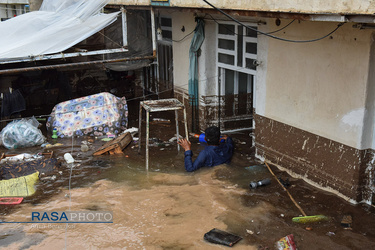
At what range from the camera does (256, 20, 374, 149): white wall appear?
5559 mm

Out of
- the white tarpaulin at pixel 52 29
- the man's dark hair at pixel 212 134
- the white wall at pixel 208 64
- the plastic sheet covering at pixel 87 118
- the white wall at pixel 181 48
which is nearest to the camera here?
the man's dark hair at pixel 212 134

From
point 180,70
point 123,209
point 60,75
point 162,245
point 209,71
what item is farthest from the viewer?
point 60,75

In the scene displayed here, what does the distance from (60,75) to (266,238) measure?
10037mm

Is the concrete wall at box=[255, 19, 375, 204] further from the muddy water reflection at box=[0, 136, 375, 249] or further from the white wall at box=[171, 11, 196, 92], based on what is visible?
the white wall at box=[171, 11, 196, 92]

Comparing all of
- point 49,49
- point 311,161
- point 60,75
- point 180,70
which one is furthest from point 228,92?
point 60,75

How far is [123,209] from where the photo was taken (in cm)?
587

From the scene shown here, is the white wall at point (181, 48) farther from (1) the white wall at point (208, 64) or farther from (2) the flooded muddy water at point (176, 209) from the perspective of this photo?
(2) the flooded muddy water at point (176, 209)

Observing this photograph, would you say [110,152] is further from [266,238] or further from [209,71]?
[266,238]

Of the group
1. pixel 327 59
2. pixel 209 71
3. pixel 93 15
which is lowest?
pixel 209 71

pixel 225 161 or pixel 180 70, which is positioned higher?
pixel 180 70

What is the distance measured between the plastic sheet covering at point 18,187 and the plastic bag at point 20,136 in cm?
241

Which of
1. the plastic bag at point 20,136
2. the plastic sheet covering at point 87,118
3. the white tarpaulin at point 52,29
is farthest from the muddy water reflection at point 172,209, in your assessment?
the white tarpaulin at point 52,29

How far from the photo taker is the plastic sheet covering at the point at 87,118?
9867 mm

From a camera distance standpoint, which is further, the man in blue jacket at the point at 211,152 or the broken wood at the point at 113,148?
the broken wood at the point at 113,148
